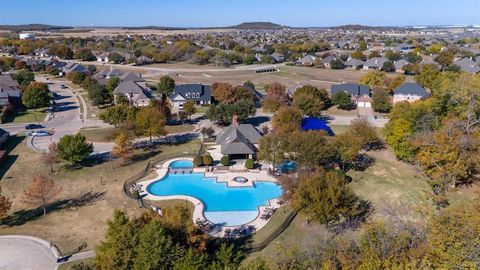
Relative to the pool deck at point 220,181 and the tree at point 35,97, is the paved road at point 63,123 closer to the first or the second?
the tree at point 35,97

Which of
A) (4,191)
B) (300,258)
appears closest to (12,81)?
(4,191)

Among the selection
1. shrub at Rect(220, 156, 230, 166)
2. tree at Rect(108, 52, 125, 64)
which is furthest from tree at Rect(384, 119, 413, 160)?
tree at Rect(108, 52, 125, 64)

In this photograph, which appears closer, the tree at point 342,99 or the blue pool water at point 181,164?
the blue pool water at point 181,164

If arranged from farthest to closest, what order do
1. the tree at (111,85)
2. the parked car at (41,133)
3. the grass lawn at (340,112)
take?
the tree at (111,85) → the grass lawn at (340,112) → the parked car at (41,133)

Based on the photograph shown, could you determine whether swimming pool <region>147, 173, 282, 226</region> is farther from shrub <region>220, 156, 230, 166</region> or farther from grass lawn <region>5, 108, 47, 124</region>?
grass lawn <region>5, 108, 47, 124</region>

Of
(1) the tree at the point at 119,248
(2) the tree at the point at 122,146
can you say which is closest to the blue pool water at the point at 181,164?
(2) the tree at the point at 122,146

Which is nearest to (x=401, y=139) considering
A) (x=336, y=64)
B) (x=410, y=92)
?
(x=410, y=92)

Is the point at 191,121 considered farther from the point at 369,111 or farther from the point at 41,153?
the point at 369,111
